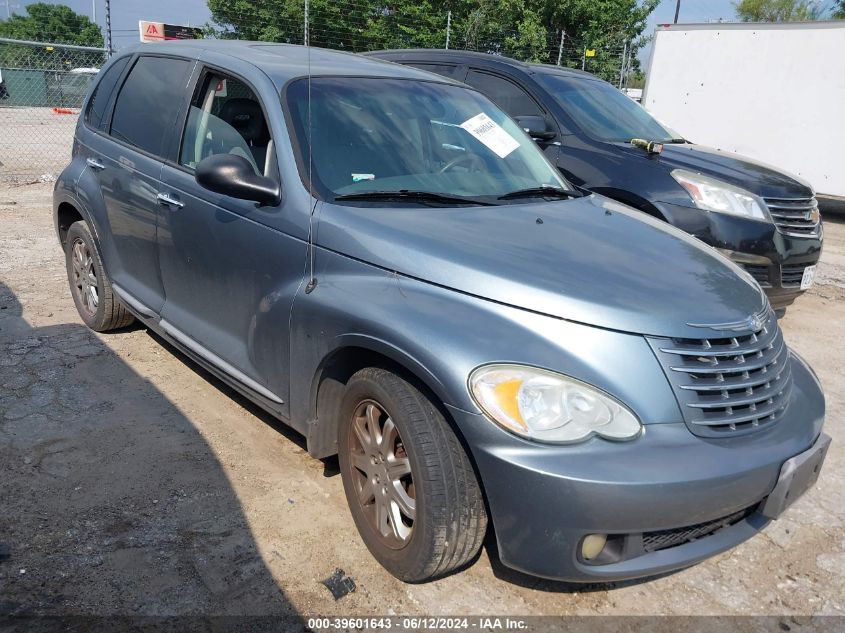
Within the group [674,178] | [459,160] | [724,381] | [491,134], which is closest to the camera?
[724,381]

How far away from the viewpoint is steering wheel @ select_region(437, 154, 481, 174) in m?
3.25

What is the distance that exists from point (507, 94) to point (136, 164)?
11.9 feet

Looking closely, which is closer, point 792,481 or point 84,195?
point 792,481

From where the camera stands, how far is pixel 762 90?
10.9m

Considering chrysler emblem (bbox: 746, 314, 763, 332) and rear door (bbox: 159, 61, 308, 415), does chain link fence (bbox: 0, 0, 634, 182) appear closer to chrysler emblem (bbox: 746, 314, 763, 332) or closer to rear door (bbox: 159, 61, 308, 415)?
rear door (bbox: 159, 61, 308, 415)

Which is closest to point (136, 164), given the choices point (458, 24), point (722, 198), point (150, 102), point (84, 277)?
point (150, 102)

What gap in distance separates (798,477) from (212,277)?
2524mm

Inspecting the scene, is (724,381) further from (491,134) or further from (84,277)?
(84,277)

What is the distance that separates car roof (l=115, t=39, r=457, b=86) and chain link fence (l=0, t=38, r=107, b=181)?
814 centimetres

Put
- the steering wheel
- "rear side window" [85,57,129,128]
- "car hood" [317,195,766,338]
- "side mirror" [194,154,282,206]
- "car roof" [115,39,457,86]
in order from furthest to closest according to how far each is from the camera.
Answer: "rear side window" [85,57,129,128]
"car roof" [115,39,457,86]
the steering wheel
"side mirror" [194,154,282,206]
"car hood" [317,195,766,338]

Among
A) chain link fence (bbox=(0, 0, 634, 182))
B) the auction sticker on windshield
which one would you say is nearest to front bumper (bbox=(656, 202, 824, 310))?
the auction sticker on windshield

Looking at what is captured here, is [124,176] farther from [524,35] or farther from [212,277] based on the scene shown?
[524,35]

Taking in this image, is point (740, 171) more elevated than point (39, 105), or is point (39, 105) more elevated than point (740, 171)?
point (740, 171)

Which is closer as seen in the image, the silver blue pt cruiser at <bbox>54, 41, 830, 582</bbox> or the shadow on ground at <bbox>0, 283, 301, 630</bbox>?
the silver blue pt cruiser at <bbox>54, 41, 830, 582</bbox>
